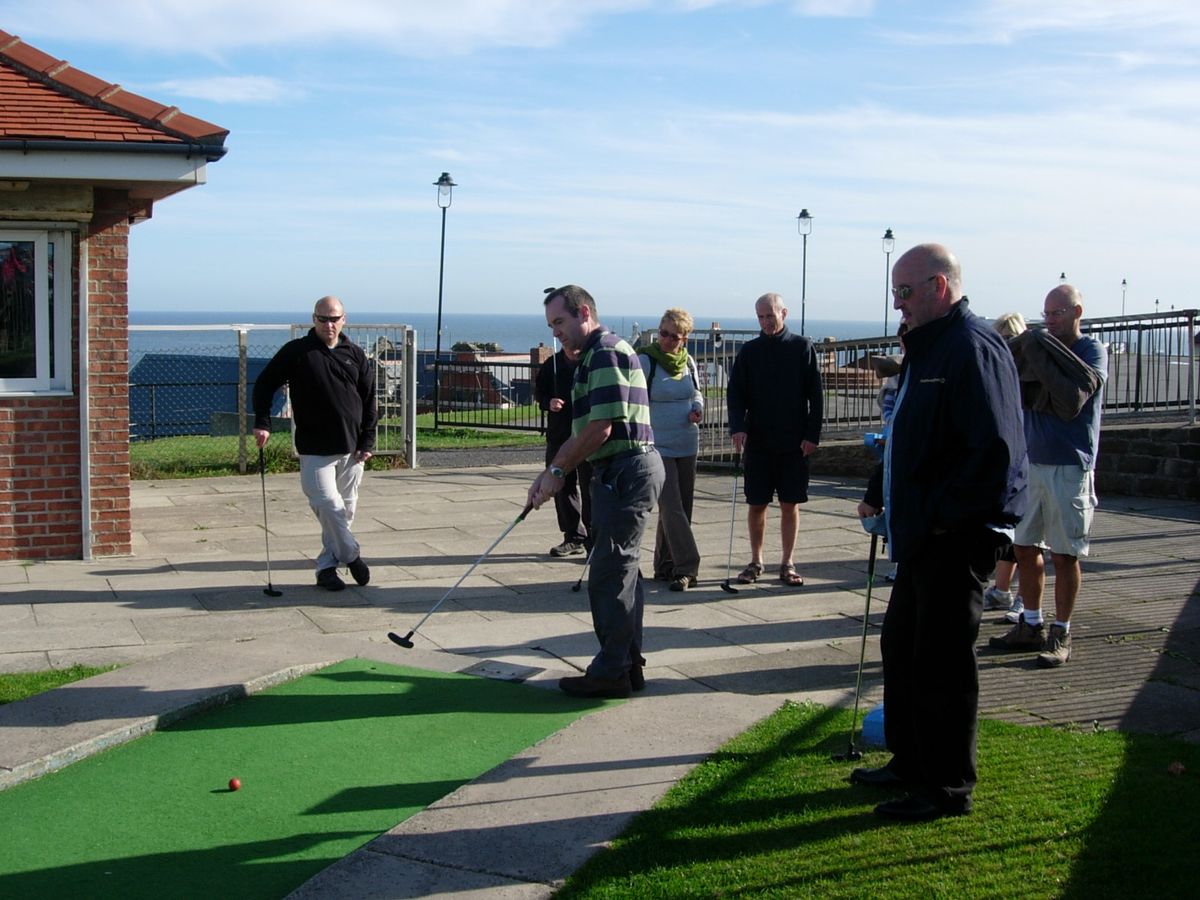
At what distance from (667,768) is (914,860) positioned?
1.15 m

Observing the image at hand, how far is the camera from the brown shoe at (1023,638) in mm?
6879

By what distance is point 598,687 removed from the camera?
5.92 m

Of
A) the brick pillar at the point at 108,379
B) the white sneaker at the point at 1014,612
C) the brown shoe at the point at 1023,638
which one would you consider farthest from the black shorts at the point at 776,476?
the brick pillar at the point at 108,379

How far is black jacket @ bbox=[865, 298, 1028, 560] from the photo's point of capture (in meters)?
4.34

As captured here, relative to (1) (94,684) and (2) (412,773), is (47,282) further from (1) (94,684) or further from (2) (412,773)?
(2) (412,773)

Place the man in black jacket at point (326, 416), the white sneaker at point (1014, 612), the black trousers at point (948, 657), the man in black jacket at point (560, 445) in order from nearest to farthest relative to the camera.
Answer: the black trousers at point (948, 657) < the white sneaker at point (1014, 612) < the man in black jacket at point (326, 416) < the man in black jacket at point (560, 445)

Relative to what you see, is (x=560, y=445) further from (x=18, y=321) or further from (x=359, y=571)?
(x=18, y=321)

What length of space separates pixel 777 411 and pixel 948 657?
4.21m

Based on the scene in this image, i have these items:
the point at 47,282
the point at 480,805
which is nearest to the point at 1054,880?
the point at 480,805

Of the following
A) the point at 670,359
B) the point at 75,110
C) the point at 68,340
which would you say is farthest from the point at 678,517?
the point at 75,110

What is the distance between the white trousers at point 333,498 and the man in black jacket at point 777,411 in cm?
267

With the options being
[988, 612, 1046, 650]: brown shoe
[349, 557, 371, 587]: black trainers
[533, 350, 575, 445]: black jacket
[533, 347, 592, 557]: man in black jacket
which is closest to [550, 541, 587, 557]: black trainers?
[533, 347, 592, 557]: man in black jacket

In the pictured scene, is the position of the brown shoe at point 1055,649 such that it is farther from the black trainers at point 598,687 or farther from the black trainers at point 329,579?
the black trainers at point 329,579

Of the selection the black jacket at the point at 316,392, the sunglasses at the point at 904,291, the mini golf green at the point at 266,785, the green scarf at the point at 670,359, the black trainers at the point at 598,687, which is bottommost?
the mini golf green at the point at 266,785
